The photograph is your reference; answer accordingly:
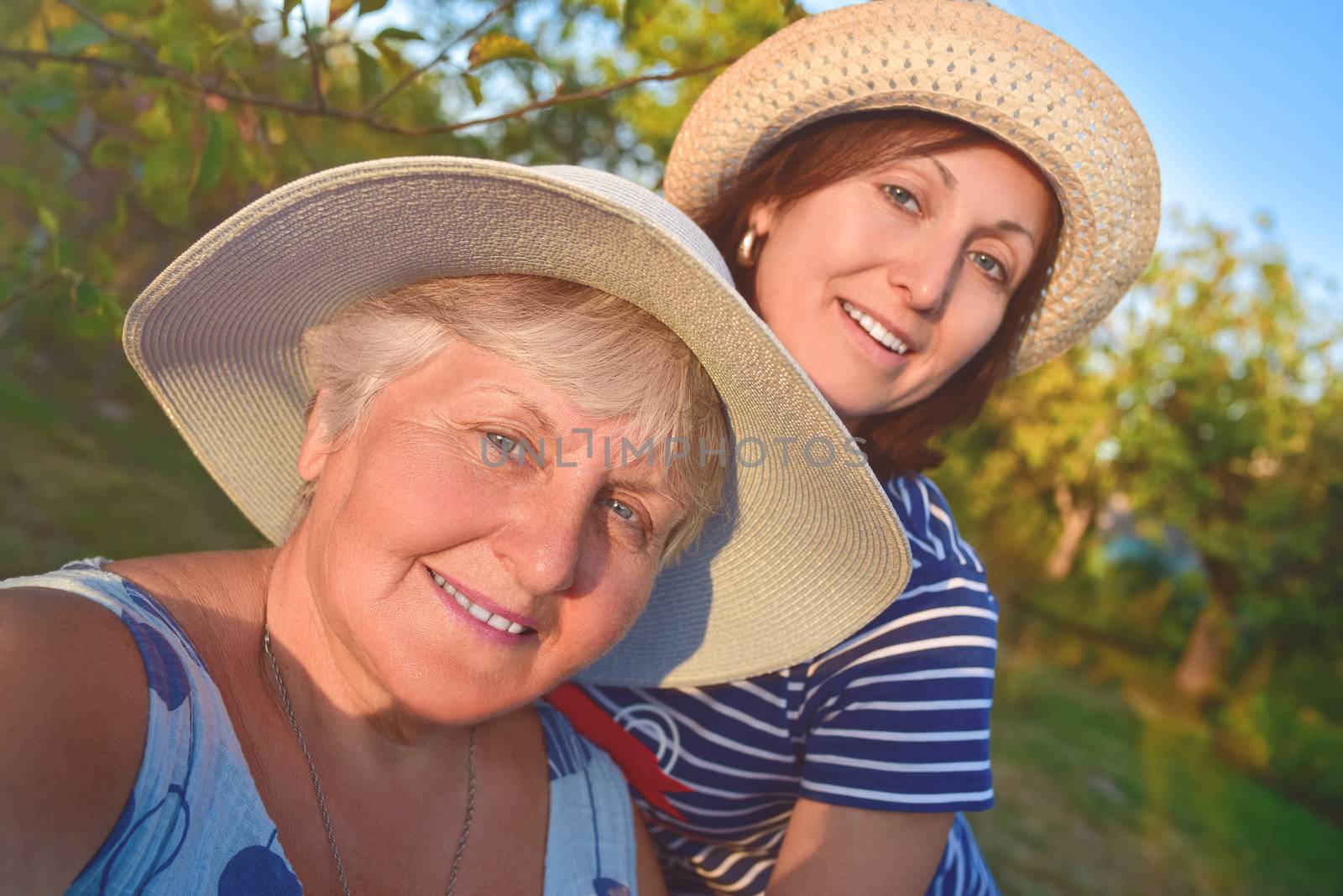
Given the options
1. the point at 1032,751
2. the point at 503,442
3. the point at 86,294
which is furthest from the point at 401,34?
the point at 1032,751

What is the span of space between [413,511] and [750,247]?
1.18 meters

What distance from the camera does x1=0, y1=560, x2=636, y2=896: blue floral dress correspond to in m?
1.15

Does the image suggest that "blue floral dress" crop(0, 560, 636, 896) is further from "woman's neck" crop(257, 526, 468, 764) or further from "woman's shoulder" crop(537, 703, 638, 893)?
"woman's shoulder" crop(537, 703, 638, 893)

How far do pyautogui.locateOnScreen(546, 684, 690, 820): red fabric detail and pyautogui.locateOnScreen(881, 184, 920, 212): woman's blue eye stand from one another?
1285mm

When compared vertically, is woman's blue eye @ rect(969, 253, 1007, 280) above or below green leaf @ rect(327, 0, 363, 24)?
below

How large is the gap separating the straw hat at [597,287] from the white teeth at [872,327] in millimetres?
424

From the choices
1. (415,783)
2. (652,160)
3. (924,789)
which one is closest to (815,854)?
(924,789)

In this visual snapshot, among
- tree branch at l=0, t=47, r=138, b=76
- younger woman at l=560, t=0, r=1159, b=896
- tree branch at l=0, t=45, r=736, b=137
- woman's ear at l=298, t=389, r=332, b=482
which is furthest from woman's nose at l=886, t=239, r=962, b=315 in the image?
tree branch at l=0, t=47, r=138, b=76

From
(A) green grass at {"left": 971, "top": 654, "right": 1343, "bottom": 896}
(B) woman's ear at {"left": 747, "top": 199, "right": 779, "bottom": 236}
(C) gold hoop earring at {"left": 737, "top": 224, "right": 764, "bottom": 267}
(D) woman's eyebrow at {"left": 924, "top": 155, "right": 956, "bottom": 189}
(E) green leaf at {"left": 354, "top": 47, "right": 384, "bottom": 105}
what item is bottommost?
(A) green grass at {"left": 971, "top": 654, "right": 1343, "bottom": 896}

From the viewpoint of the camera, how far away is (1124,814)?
1006cm

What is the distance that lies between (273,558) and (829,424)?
101 cm

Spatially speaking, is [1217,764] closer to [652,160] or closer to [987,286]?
[652,160]

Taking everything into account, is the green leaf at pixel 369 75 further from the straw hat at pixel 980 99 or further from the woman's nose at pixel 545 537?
the woman's nose at pixel 545 537

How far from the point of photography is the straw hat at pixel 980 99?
6.23 ft
